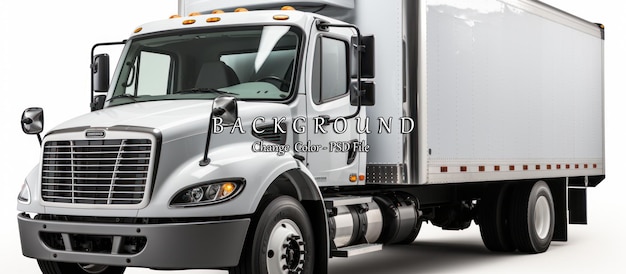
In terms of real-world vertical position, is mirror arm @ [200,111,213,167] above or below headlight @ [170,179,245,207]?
above

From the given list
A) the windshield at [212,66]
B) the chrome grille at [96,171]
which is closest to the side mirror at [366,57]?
the windshield at [212,66]

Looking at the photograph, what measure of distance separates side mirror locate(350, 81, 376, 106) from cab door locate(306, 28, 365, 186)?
0.24 meters

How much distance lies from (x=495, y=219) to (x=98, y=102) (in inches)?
258

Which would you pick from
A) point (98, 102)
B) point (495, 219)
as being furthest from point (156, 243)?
point (495, 219)

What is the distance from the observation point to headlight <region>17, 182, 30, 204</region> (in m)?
9.00

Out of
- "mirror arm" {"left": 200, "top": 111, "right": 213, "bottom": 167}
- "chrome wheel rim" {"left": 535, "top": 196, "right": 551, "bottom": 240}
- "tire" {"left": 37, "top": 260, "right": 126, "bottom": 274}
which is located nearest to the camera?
"mirror arm" {"left": 200, "top": 111, "right": 213, "bottom": 167}

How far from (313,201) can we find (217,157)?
143 centimetres

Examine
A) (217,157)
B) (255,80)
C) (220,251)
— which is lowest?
(220,251)

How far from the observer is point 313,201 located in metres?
9.38

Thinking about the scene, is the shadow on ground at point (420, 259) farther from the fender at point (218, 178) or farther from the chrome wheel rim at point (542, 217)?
the fender at point (218, 178)

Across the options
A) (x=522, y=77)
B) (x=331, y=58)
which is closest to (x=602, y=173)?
(x=522, y=77)

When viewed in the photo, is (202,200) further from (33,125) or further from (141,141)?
(33,125)

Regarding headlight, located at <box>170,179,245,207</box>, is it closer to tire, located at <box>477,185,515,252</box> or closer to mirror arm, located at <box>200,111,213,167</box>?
mirror arm, located at <box>200,111,213,167</box>

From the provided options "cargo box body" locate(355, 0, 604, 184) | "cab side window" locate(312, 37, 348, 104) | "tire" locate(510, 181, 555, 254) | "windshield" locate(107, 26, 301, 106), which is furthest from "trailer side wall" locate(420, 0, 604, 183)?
"windshield" locate(107, 26, 301, 106)
